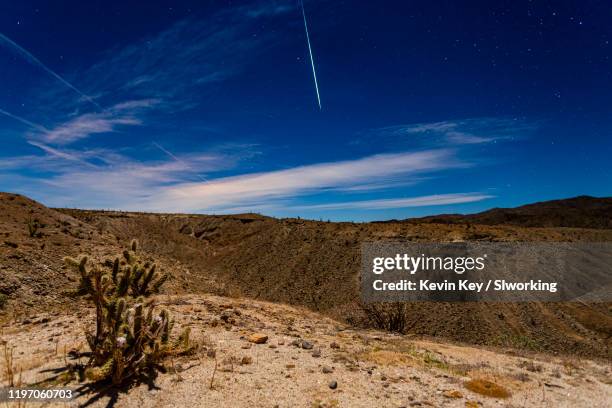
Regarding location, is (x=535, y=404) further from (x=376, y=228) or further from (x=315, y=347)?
(x=376, y=228)

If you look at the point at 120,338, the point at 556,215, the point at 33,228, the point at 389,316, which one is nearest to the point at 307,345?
the point at 120,338

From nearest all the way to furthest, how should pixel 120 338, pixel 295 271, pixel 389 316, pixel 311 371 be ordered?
pixel 120 338
pixel 311 371
pixel 389 316
pixel 295 271

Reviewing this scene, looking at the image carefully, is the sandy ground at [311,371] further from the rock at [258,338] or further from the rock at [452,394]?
the rock at [258,338]

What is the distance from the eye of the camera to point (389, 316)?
17.0 m

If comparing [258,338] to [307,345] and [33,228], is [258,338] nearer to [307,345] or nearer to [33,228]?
[307,345]

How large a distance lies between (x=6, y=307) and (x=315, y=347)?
35.7 feet

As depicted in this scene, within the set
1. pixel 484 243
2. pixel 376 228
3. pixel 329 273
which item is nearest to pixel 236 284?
pixel 329 273

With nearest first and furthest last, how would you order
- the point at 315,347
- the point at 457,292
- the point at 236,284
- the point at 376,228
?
the point at 315,347 < the point at 457,292 < the point at 236,284 < the point at 376,228

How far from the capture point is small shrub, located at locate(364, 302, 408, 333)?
15.2 meters

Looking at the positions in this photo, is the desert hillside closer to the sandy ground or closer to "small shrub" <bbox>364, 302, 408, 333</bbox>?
"small shrub" <bbox>364, 302, 408, 333</bbox>

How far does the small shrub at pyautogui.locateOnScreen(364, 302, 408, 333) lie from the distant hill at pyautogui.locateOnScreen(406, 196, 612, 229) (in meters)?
45.6

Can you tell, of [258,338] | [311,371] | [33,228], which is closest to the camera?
[311,371]

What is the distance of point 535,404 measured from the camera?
6.60m

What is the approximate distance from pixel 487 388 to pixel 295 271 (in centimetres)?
2088
